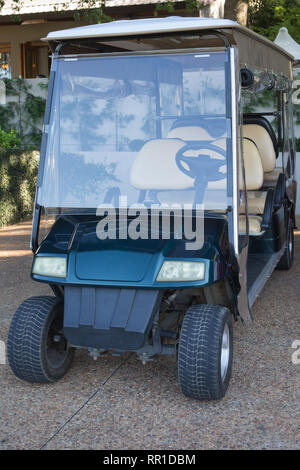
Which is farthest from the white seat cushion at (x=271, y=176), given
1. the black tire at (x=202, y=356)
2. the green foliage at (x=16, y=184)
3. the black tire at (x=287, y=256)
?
the green foliage at (x=16, y=184)

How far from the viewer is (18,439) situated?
9.76 feet

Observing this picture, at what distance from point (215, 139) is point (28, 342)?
1.45 m

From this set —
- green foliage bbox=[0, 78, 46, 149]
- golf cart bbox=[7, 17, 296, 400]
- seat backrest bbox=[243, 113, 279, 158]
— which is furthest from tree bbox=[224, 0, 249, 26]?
golf cart bbox=[7, 17, 296, 400]

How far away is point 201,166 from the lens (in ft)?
11.9

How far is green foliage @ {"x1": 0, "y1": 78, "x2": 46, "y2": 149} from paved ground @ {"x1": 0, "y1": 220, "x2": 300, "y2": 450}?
7.69m

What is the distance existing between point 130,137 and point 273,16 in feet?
44.3

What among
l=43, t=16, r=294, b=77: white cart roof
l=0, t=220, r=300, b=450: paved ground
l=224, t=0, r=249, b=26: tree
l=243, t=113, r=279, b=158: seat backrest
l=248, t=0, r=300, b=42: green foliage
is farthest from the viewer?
l=248, t=0, r=300, b=42: green foliage

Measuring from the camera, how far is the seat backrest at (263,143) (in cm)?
548

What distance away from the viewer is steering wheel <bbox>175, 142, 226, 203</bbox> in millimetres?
3566

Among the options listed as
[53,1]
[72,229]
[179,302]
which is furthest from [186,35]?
[53,1]

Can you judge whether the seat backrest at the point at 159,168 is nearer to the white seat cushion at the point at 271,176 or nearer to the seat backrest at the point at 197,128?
the seat backrest at the point at 197,128

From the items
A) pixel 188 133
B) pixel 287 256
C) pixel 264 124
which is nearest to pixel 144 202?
pixel 188 133

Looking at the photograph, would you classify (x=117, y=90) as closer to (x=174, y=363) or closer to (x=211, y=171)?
(x=211, y=171)

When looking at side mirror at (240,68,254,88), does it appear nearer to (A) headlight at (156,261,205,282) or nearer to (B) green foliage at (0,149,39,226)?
(A) headlight at (156,261,205,282)
